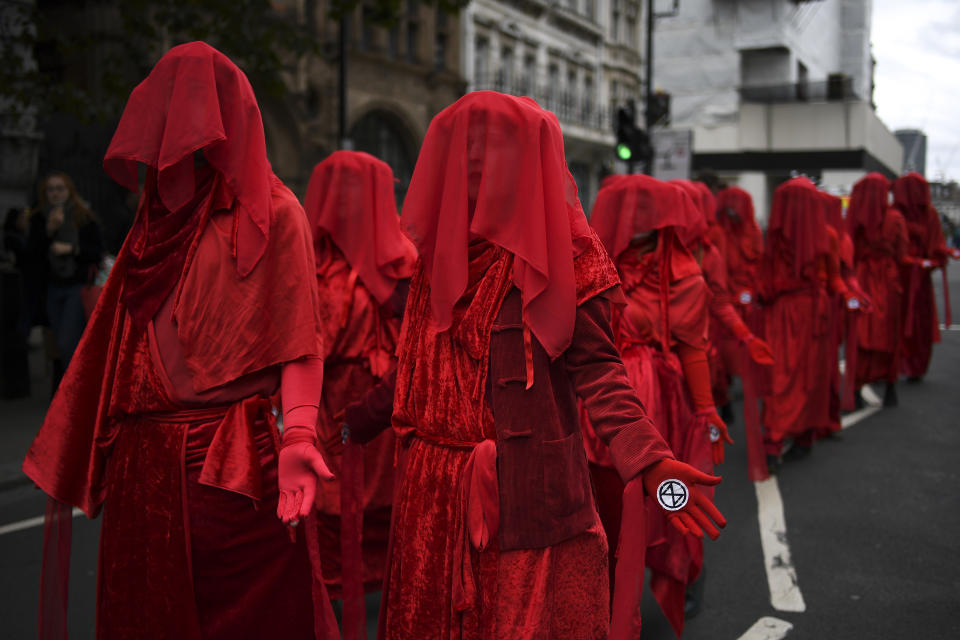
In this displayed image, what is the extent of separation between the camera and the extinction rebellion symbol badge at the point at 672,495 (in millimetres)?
2180

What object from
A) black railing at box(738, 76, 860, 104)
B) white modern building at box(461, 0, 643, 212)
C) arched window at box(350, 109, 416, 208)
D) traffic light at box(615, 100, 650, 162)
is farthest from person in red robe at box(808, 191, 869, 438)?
black railing at box(738, 76, 860, 104)

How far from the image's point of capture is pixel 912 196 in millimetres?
10555

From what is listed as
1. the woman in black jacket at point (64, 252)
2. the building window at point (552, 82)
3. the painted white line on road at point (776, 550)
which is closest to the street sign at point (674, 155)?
the painted white line on road at point (776, 550)

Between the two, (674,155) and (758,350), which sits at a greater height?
(674,155)

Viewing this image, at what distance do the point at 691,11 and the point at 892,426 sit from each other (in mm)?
37591

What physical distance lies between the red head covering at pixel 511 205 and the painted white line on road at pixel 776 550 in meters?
2.81

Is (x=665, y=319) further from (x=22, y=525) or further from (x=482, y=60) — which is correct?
(x=482, y=60)

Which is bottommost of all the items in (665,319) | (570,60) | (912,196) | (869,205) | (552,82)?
(665,319)

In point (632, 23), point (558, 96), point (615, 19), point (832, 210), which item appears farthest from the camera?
point (632, 23)

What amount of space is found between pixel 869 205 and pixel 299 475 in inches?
341

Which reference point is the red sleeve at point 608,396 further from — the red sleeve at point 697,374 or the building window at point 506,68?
the building window at point 506,68

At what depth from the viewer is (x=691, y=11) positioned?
42.5 m

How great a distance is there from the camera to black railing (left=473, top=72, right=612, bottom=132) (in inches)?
1309

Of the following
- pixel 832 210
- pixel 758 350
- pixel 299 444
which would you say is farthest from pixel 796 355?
pixel 299 444
